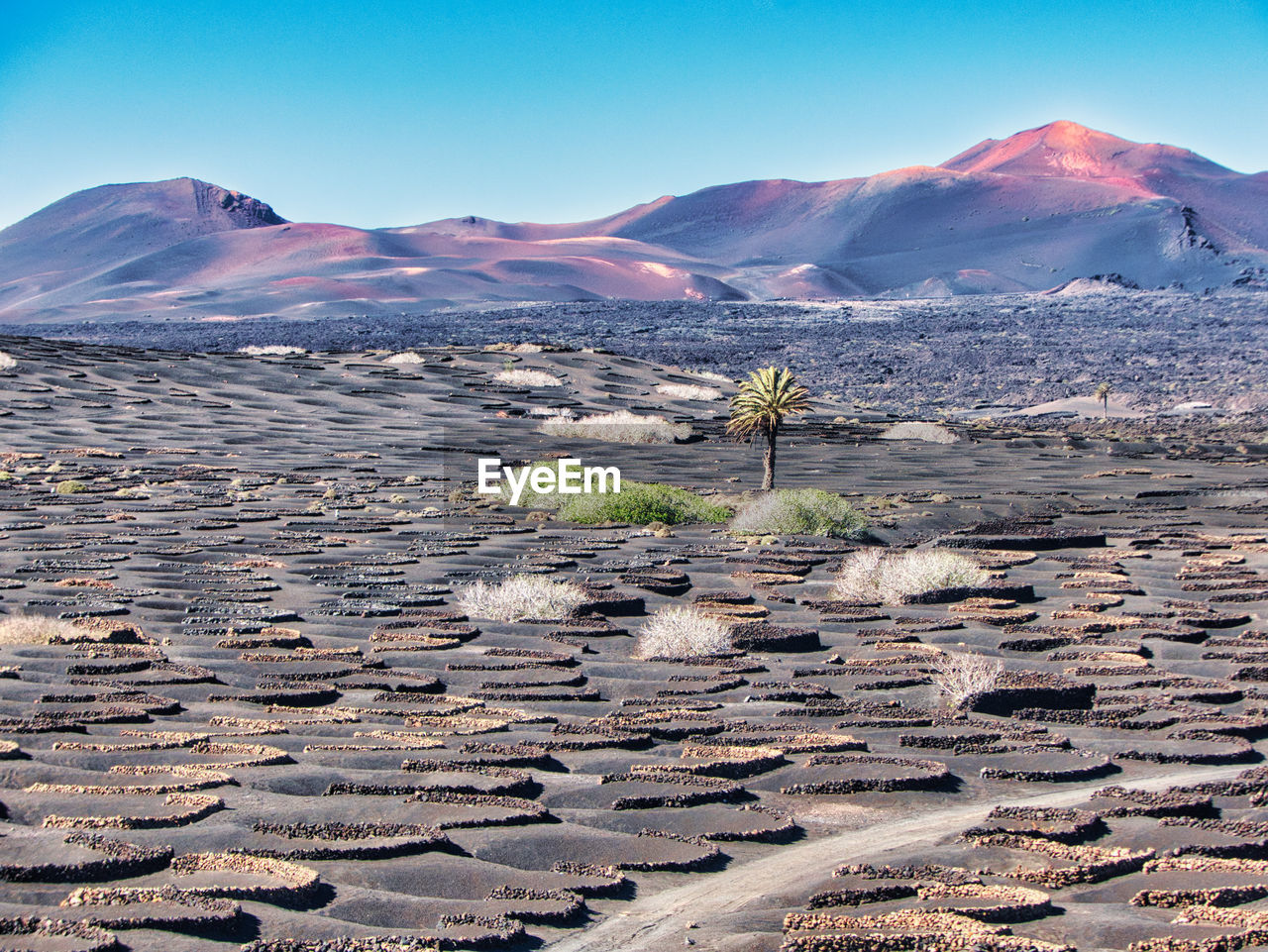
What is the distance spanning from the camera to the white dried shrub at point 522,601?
12.0 meters

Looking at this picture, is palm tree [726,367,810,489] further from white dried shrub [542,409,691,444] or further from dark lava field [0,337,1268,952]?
white dried shrub [542,409,691,444]

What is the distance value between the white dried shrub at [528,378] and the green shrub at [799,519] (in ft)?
71.7

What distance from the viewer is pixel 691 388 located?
40594mm

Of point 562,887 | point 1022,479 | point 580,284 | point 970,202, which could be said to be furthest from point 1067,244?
point 562,887

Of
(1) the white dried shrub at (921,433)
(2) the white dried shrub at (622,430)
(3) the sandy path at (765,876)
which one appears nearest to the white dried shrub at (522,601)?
(3) the sandy path at (765,876)

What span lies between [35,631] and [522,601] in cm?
435

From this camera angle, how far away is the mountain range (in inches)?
4818

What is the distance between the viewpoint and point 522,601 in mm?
12031

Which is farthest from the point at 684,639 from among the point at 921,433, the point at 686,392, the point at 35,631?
the point at 686,392

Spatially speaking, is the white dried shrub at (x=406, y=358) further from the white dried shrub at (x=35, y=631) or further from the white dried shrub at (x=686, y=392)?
the white dried shrub at (x=35, y=631)

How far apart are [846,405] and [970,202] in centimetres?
13480

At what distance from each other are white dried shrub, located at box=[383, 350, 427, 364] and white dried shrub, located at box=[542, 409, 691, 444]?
1268cm

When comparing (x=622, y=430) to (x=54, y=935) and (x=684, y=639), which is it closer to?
(x=684, y=639)

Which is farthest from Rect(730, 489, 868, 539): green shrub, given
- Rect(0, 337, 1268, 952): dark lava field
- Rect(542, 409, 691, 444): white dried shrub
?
Rect(542, 409, 691, 444): white dried shrub
